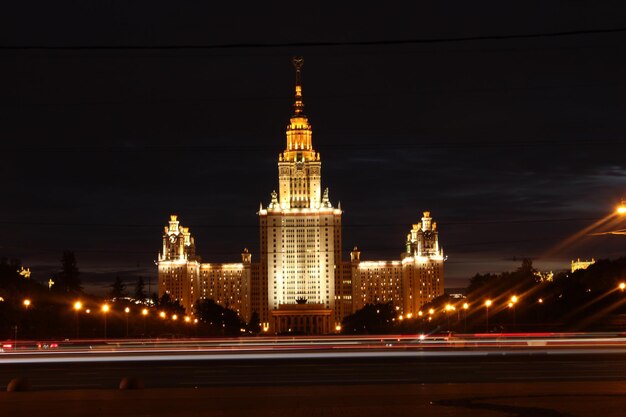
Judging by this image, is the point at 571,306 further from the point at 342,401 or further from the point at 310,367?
the point at 342,401

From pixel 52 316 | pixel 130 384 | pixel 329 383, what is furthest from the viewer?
pixel 52 316

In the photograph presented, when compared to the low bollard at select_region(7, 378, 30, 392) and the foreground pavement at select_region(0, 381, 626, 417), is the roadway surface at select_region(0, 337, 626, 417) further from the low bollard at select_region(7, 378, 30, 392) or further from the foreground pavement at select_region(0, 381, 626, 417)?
the low bollard at select_region(7, 378, 30, 392)

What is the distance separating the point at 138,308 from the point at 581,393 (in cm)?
16063

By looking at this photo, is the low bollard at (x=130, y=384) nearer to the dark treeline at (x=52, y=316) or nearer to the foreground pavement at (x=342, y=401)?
the foreground pavement at (x=342, y=401)

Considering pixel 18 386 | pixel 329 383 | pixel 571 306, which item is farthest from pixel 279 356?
pixel 571 306

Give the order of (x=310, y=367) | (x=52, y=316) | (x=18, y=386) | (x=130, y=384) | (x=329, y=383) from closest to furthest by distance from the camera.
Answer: (x=18, y=386) < (x=130, y=384) < (x=329, y=383) < (x=310, y=367) < (x=52, y=316)

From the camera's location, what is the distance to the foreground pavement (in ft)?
90.7

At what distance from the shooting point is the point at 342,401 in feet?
102

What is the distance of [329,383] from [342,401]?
29.2ft

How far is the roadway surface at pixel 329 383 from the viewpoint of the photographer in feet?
94.3

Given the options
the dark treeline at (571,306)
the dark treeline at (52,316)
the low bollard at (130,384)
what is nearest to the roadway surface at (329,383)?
the low bollard at (130,384)

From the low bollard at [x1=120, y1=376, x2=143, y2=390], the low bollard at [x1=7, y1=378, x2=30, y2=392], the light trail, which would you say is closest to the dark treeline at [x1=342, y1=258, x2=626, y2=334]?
the light trail

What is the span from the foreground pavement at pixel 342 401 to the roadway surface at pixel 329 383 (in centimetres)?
3

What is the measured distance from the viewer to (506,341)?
254 ft
